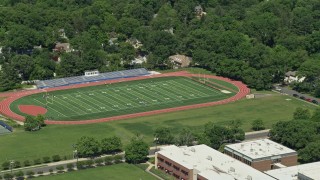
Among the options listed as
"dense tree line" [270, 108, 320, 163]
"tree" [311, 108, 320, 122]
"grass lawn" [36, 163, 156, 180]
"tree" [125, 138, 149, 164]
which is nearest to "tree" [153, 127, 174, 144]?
"tree" [125, 138, 149, 164]

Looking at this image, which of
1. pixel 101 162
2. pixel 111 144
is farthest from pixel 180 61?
pixel 101 162

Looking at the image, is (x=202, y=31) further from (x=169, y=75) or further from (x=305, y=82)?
(x=305, y=82)

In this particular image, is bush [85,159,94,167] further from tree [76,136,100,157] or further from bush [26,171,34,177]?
bush [26,171,34,177]

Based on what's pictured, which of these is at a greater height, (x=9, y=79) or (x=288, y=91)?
(x=9, y=79)

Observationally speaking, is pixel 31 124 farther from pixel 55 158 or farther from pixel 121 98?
pixel 121 98

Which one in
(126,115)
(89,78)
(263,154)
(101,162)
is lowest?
(101,162)
